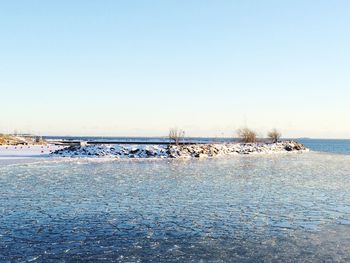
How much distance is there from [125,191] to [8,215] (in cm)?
653

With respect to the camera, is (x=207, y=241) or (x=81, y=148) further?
(x=81, y=148)

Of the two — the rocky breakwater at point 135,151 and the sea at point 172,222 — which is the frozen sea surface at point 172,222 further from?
the rocky breakwater at point 135,151

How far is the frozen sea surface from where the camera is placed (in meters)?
9.70

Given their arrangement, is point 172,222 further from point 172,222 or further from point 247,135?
point 247,135

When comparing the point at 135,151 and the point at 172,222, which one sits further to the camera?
the point at 135,151

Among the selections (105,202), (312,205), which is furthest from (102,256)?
(312,205)

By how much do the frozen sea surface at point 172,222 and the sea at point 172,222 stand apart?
0.08 ft

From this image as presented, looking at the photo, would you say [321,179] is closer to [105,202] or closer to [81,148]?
[105,202]

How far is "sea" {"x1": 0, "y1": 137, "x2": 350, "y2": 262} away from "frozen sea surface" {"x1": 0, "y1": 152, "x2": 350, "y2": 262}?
0.03m

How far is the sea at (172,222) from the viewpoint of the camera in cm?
969

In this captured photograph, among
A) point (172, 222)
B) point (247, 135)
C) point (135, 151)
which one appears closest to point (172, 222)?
point (172, 222)

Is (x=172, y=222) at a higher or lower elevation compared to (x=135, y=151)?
lower

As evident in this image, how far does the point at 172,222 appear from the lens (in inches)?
509

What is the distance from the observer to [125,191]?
19.3 meters
